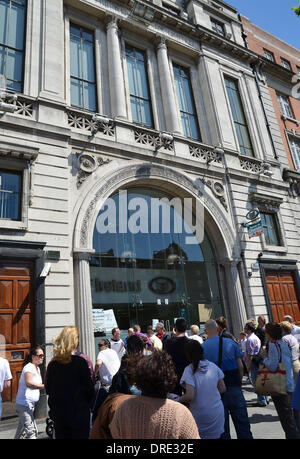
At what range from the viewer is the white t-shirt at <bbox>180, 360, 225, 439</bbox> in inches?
130

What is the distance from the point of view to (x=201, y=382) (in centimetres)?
345

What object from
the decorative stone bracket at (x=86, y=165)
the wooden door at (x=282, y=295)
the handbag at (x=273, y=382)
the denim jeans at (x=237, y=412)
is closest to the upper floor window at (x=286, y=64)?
the wooden door at (x=282, y=295)

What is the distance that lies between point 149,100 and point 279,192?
847cm

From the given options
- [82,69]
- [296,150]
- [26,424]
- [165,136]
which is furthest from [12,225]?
[296,150]

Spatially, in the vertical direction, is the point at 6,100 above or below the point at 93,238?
above

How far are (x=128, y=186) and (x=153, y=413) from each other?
1060cm

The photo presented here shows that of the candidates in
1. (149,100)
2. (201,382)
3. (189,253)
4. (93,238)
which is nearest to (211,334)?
(201,382)

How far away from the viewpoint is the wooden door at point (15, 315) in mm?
7758

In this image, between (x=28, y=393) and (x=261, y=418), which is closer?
(x=28, y=393)

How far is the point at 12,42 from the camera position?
10922mm

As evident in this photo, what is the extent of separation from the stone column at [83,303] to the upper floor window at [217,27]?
54.8 ft

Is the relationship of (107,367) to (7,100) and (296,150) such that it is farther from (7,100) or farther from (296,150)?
(296,150)

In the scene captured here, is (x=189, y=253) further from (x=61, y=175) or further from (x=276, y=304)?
(x=61, y=175)

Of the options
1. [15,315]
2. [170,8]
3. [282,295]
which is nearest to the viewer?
[15,315]
